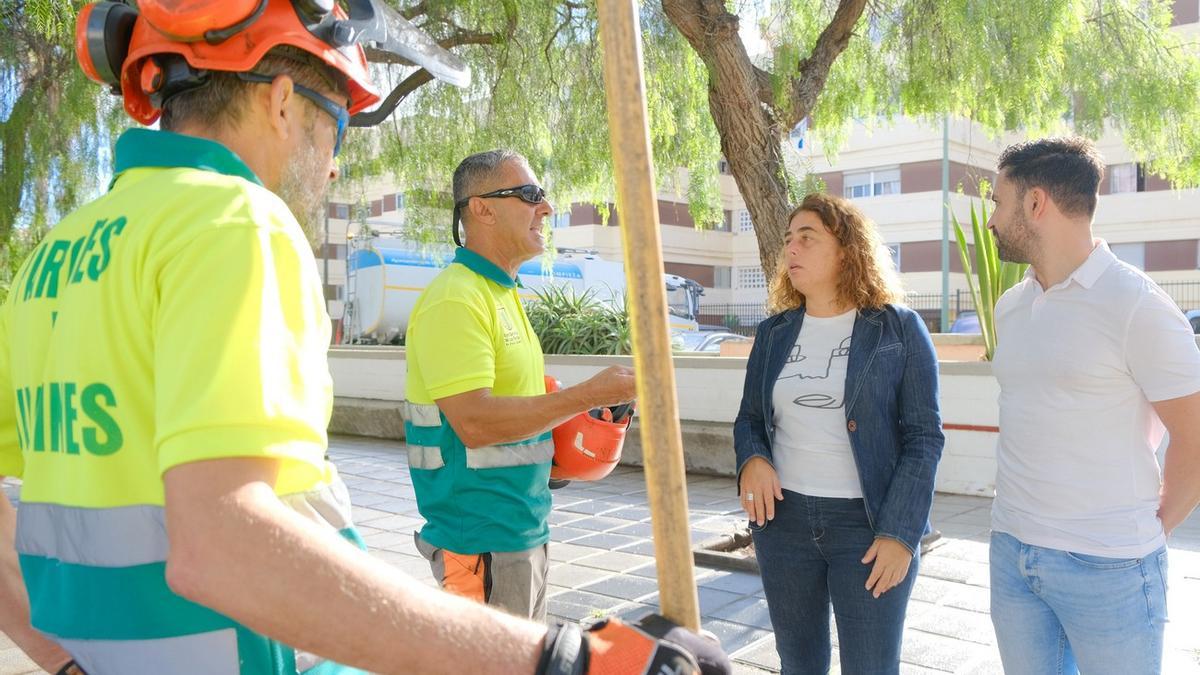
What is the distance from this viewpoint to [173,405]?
0.94 m

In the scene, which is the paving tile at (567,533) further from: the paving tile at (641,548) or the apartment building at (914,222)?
the apartment building at (914,222)

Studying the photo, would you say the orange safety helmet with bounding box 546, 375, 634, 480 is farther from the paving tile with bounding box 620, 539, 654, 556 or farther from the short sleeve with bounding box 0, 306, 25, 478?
the paving tile with bounding box 620, 539, 654, 556

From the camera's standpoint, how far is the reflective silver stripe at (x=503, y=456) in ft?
9.05

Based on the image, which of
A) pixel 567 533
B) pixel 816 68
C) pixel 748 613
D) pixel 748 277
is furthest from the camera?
pixel 748 277

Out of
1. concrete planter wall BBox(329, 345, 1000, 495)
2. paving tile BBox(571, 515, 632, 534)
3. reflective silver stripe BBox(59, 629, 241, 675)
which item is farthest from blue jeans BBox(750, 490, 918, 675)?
concrete planter wall BBox(329, 345, 1000, 495)

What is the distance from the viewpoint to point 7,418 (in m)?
1.43

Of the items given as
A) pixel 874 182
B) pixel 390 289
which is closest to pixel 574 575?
pixel 390 289

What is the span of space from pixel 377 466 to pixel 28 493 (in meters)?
9.46

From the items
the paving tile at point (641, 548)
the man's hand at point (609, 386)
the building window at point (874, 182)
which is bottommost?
the paving tile at point (641, 548)

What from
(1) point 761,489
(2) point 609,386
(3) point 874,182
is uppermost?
(3) point 874,182

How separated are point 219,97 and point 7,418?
24.2 inches

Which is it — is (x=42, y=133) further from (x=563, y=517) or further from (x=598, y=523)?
(x=598, y=523)

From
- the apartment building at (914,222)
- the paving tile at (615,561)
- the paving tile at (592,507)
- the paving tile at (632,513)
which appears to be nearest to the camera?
the paving tile at (615,561)

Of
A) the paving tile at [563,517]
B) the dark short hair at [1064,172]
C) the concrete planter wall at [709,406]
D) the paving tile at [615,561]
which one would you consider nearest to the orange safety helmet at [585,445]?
the dark short hair at [1064,172]
